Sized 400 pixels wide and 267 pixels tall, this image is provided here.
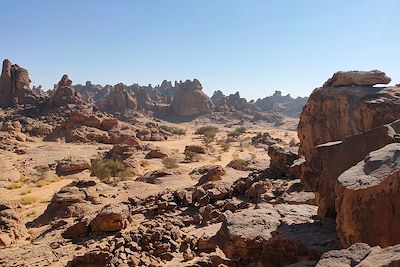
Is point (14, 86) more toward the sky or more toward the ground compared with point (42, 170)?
more toward the sky

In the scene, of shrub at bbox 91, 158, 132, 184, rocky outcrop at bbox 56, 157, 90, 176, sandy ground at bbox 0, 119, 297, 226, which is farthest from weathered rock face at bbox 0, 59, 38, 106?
shrub at bbox 91, 158, 132, 184

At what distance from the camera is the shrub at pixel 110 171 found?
21.1 metres

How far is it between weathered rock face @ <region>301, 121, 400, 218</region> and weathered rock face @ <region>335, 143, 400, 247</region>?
101 centimetres

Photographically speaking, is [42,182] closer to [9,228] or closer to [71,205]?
[71,205]

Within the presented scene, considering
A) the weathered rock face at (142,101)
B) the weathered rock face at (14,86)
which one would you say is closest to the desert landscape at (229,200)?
the weathered rock face at (14,86)

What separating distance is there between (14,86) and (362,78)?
4604cm

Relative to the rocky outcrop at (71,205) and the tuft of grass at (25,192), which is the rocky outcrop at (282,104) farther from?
the rocky outcrop at (71,205)

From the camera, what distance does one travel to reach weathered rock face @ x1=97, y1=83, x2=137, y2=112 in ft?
198

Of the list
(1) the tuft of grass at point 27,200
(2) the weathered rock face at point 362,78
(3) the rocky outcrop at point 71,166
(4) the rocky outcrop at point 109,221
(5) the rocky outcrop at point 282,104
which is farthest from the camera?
(5) the rocky outcrop at point 282,104

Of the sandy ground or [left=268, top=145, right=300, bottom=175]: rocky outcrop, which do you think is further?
the sandy ground

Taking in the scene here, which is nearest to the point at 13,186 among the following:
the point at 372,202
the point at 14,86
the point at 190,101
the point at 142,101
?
the point at 372,202

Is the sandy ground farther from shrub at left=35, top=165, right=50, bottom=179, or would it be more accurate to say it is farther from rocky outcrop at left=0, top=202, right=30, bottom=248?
rocky outcrop at left=0, top=202, right=30, bottom=248

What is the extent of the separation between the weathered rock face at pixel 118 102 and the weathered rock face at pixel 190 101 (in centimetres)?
997

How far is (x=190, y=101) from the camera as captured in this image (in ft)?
226
